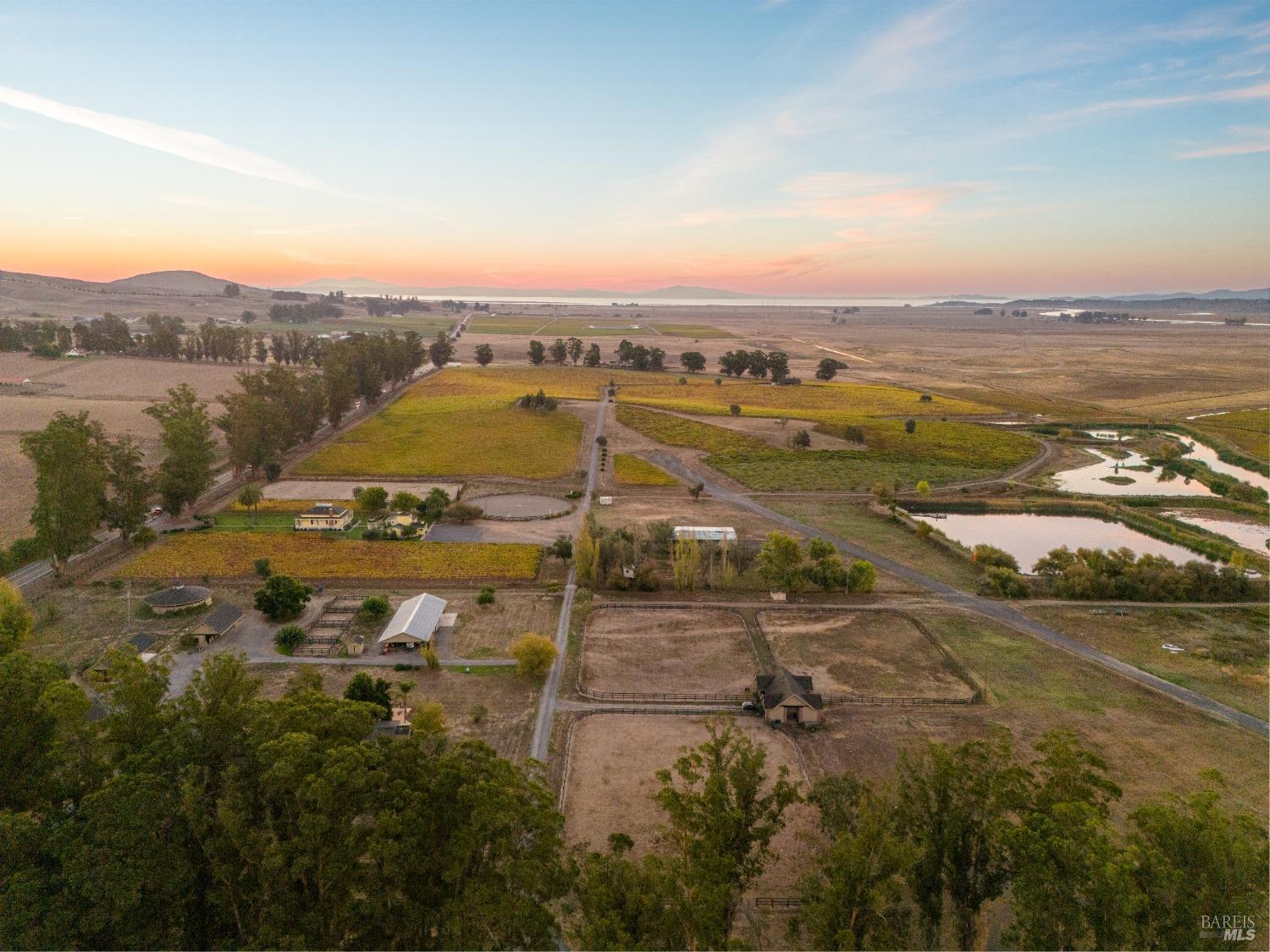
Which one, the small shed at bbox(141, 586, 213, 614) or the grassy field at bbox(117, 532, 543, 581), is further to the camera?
the grassy field at bbox(117, 532, 543, 581)

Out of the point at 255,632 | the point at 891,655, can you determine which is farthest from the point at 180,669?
the point at 891,655

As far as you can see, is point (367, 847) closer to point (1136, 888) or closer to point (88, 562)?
point (1136, 888)

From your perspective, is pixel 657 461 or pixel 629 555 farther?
pixel 657 461

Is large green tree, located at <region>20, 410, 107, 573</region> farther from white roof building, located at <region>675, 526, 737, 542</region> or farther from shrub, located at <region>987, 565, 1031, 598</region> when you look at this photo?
shrub, located at <region>987, 565, 1031, 598</region>

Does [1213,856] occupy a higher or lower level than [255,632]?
higher

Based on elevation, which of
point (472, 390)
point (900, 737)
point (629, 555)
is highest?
point (472, 390)

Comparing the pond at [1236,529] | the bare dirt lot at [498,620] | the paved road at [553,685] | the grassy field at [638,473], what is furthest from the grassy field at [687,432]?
the bare dirt lot at [498,620]

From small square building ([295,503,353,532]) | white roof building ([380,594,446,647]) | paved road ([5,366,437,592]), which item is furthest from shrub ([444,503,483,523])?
paved road ([5,366,437,592])
